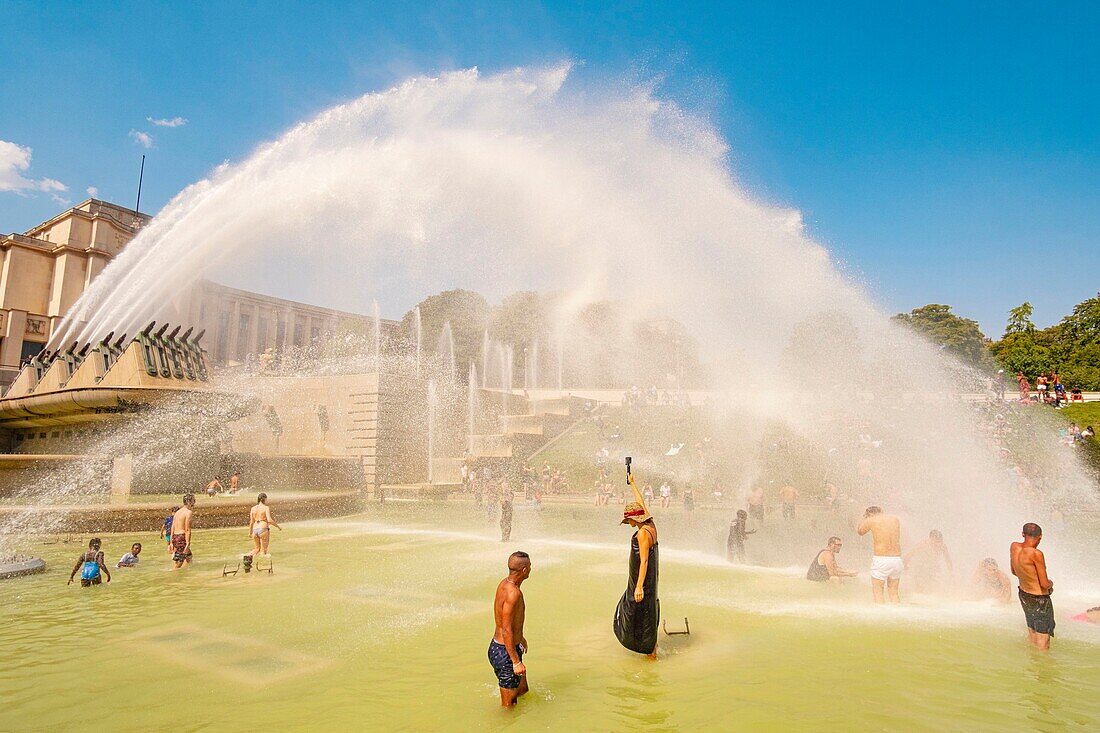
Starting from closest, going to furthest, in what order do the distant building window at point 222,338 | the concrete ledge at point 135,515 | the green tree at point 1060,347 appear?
the concrete ledge at point 135,515 < the green tree at point 1060,347 < the distant building window at point 222,338

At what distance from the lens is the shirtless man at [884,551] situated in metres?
8.66

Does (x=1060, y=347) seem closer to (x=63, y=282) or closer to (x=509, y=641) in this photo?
(x=509, y=641)

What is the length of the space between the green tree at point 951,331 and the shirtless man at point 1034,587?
208ft

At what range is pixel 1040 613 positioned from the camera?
6.80m

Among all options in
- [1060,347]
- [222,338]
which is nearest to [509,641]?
[1060,347]

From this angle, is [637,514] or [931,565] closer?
[637,514]

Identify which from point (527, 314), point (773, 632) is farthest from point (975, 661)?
point (527, 314)

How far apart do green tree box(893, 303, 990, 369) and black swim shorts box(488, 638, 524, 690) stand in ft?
224

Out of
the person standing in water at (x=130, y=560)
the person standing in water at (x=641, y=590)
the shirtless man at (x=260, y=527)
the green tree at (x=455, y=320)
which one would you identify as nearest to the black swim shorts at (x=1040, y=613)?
the person standing in water at (x=641, y=590)

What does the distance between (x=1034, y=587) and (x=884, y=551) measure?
2.19 m

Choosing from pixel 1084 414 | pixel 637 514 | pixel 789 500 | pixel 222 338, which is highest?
pixel 222 338

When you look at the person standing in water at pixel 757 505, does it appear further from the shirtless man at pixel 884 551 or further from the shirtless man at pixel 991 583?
the shirtless man at pixel 884 551

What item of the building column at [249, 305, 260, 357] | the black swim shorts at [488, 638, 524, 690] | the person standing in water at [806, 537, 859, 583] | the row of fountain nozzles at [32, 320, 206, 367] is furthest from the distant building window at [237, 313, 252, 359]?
the black swim shorts at [488, 638, 524, 690]

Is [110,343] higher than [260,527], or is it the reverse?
[110,343]
